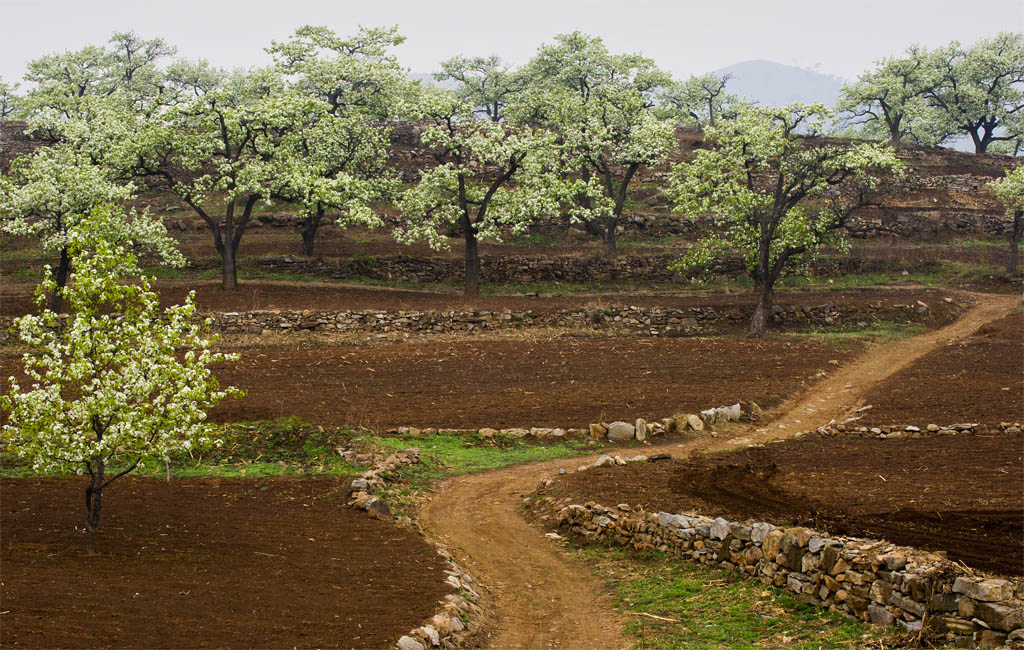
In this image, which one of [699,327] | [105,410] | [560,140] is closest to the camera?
[105,410]

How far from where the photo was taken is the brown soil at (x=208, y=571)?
34.9 ft

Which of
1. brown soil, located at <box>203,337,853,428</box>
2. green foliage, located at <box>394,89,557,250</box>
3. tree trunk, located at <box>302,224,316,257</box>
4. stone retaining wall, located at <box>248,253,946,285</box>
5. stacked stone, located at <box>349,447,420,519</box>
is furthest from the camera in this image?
tree trunk, located at <box>302,224,316,257</box>

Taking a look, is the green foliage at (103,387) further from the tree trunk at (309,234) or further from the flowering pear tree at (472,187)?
the tree trunk at (309,234)

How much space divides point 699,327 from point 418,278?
17.3 metres

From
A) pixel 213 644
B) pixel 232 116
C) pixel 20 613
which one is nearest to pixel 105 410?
pixel 20 613

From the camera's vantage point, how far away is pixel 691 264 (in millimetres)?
44375

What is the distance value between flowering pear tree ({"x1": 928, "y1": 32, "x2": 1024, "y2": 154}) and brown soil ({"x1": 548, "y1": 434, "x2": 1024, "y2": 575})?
2655 inches

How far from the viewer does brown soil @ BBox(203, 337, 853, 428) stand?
25531 mm

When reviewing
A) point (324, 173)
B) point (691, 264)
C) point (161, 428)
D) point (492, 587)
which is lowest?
point (492, 587)

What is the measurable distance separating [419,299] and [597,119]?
1800 cm

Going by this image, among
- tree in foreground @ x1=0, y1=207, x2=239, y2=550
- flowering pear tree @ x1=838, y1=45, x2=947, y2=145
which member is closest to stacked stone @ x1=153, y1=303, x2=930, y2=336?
tree in foreground @ x1=0, y1=207, x2=239, y2=550

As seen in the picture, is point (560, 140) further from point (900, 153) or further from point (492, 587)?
point (492, 587)

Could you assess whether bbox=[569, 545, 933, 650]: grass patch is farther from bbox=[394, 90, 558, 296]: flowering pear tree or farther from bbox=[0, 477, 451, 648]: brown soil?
bbox=[394, 90, 558, 296]: flowering pear tree

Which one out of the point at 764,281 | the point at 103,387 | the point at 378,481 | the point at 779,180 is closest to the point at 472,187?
the point at 779,180
